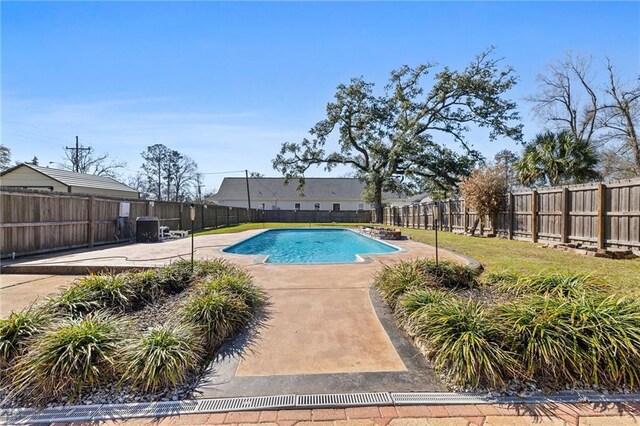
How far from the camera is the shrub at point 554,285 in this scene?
396 centimetres

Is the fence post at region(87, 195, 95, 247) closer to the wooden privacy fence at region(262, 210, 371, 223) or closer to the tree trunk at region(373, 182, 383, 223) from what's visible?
the tree trunk at region(373, 182, 383, 223)

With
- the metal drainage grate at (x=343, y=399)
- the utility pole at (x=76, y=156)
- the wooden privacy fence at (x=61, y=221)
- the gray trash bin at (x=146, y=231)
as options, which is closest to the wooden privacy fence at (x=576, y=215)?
the metal drainage grate at (x=343, y=399)

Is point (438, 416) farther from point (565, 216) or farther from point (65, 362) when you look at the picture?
point (565, 216)

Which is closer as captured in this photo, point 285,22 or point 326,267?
point 326,267

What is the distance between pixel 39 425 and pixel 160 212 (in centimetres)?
1435

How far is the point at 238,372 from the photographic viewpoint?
2830 millimetres

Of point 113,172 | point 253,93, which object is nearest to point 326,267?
point 253,93

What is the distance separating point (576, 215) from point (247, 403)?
1058 centimetres

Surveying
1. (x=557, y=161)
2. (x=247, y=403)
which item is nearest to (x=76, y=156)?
(x=557, y=161)

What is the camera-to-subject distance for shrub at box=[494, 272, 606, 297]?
3.96 metres

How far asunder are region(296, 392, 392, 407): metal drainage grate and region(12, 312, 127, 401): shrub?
1549 millimetres

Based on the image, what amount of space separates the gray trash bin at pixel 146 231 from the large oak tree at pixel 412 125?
1630 centimetres

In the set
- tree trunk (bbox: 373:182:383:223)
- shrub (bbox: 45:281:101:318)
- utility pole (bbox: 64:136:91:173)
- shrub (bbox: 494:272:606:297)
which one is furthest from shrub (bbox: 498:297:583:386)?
utility pole (bbox: 64:136:91:173)

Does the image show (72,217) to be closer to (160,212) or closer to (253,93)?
(160,212)
